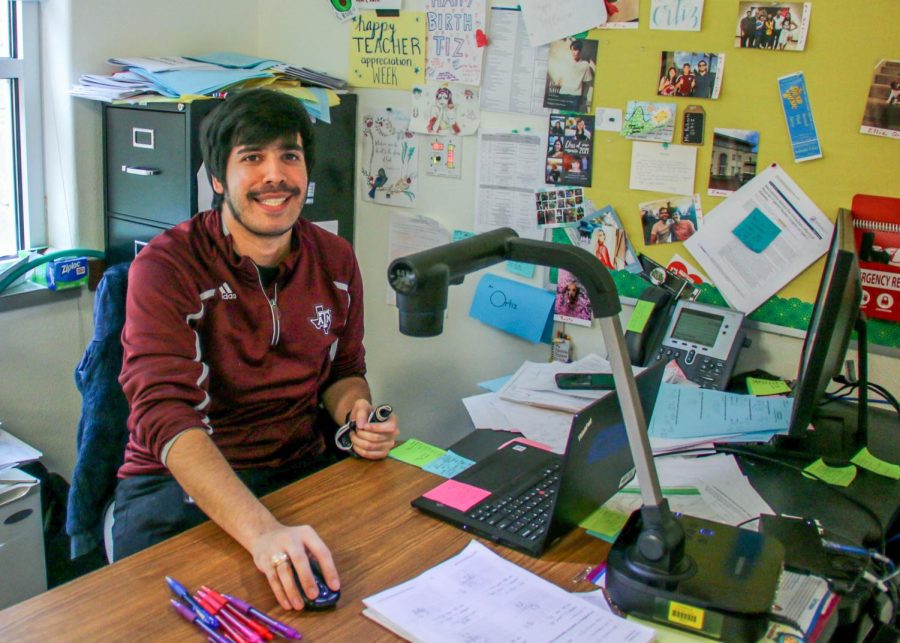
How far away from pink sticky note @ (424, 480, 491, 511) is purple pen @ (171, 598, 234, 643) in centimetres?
43

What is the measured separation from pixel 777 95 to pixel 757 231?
298 millimetres

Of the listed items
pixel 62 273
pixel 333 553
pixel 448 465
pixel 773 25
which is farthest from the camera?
pixel 62 273

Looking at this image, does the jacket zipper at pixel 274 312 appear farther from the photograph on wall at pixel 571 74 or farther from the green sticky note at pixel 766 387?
the green sticky note at pixel 766 387

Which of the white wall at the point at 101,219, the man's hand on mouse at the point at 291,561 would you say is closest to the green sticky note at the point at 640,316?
the white wall at the point at 101,219

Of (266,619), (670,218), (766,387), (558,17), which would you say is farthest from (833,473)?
(558,17)

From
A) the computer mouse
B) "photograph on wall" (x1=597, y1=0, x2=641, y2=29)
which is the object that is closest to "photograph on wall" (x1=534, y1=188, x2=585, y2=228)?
"photograph on wall" (x1=597, y1=0, x2=641, y2=29)

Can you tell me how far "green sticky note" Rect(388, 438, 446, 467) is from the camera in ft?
5.17

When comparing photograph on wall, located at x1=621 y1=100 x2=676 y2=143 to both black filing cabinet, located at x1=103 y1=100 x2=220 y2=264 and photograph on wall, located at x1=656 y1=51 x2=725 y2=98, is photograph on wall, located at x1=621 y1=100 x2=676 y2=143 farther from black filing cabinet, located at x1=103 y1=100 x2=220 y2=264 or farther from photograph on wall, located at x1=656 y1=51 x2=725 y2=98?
black filing cabinet, located at x1=103 y1=100 x2=220 y2=264

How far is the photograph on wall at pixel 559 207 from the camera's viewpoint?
2215mm

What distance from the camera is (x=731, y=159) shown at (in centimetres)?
199

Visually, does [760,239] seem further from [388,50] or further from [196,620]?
[196,620]

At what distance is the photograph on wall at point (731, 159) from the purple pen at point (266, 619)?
1.41 meters

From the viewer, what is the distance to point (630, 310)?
218cm

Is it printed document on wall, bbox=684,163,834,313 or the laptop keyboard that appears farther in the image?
printed document on wall, bbox=684,163,834,313
